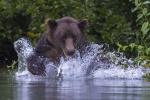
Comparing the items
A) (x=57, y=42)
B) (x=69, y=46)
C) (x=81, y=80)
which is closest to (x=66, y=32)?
(x=57, y=42)

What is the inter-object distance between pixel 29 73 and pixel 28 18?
455 cm

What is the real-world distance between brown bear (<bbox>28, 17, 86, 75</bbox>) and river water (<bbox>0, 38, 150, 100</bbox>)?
7.3 inches

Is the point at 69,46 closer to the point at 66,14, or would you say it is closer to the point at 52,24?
the point at 52,24

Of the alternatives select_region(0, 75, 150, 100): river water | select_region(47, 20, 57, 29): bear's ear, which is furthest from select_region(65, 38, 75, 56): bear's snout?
select_region(0, 75, 150, 100): river water

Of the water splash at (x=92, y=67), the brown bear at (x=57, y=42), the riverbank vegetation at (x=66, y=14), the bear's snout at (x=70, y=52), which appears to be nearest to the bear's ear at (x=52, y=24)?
the brown bear at (x=57, y=42)

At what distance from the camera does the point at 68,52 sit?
1182 cm

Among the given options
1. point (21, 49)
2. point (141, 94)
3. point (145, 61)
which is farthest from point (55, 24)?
point (141, 94)

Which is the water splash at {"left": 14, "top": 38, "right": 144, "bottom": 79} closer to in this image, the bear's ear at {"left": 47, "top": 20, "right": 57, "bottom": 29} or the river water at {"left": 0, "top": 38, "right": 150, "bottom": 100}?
the river water at {"left": 0, "top": 38, "right": 150, "bottom": 100}

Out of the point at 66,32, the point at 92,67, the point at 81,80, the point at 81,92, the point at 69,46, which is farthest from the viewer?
the point at 66,32

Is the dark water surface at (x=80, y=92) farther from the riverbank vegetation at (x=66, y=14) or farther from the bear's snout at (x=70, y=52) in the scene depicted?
the riverbank vegetation at (x=66, y=14)

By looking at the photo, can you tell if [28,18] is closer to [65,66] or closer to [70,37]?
[70,37]

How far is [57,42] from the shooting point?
12758 millimetres

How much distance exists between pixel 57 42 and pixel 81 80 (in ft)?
9.64

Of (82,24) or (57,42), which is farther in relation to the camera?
(57,42)
